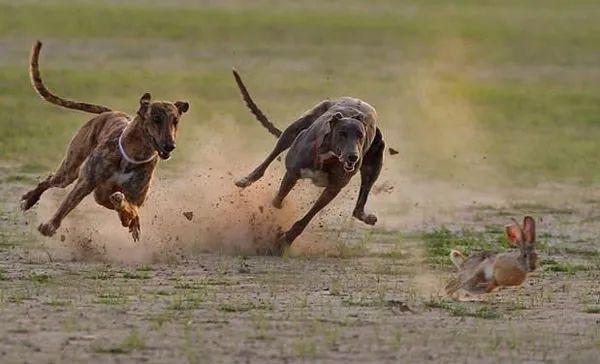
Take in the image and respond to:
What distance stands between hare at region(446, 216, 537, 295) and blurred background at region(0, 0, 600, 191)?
833cm

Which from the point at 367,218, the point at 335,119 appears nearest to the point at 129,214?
the point at 335,119

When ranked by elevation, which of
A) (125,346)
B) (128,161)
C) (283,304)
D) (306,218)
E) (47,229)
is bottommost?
(125,346)

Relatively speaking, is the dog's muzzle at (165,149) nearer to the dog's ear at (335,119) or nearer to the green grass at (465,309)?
the dog's ear at (335,119)

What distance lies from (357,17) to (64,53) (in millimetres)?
11047

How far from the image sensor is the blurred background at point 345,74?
20688mm

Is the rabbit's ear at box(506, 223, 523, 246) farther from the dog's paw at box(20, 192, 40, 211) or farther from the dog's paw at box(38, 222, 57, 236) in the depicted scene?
the dog's paw at box(20, 192, 40, 211)

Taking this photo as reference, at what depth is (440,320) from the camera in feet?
31.1

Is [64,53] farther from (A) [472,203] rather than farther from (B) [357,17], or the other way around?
(A) [472,203]

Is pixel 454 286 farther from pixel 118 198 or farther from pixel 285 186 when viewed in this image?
pixel 285 186

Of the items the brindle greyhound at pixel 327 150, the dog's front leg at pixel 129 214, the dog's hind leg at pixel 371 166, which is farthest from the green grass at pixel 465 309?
the dog's hind leg at pixel 371 166

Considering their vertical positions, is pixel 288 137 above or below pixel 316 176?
above

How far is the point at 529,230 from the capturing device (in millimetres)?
9641

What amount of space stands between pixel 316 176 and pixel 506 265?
9.45 ft

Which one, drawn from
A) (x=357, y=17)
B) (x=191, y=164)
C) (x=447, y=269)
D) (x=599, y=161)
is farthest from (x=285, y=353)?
(x=357, y=17)
